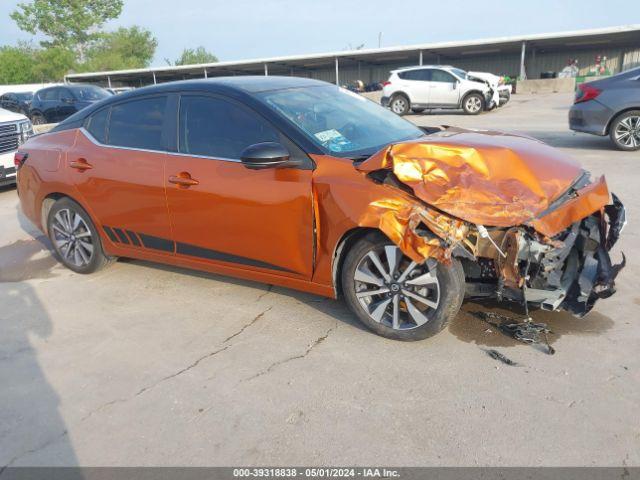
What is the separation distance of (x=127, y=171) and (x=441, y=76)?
687 inches

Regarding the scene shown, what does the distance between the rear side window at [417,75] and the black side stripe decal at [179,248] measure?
57.2ft

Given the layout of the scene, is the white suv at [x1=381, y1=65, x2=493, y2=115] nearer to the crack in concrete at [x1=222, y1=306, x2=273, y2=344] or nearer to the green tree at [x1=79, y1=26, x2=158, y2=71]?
the crack in concrete at [x1=222, y1=306, x2=273, y2=344]

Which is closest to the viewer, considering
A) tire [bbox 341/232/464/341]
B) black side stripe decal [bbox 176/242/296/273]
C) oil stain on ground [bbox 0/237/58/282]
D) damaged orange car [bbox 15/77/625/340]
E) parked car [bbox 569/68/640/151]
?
damaged orange car [bbox 15/77/625/340]

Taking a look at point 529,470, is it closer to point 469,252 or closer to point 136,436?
point 469,252

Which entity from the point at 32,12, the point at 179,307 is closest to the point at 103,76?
the point at 32,12

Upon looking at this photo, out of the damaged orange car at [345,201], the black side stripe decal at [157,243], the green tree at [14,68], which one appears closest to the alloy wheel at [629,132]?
the damaged orange car at [345,201]

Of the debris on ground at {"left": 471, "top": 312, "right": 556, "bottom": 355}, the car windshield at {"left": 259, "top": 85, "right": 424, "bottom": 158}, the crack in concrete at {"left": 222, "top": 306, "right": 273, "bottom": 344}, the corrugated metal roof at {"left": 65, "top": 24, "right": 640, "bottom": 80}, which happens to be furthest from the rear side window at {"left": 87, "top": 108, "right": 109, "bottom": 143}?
A: the corrugated metal roof at {"left": 65, "top": 24, "right": 640, "bottom": 80}

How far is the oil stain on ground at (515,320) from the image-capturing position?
3.55 m

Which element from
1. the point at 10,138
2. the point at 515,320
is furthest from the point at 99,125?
the point at 10,138

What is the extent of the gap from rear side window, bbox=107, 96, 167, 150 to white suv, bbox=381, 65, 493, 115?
662 inches

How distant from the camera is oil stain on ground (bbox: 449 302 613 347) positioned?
3.55 metres

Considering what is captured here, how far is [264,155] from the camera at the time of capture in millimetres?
3549

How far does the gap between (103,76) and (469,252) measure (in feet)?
165

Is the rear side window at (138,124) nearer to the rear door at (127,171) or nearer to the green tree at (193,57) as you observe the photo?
the rear door at (127,171)
